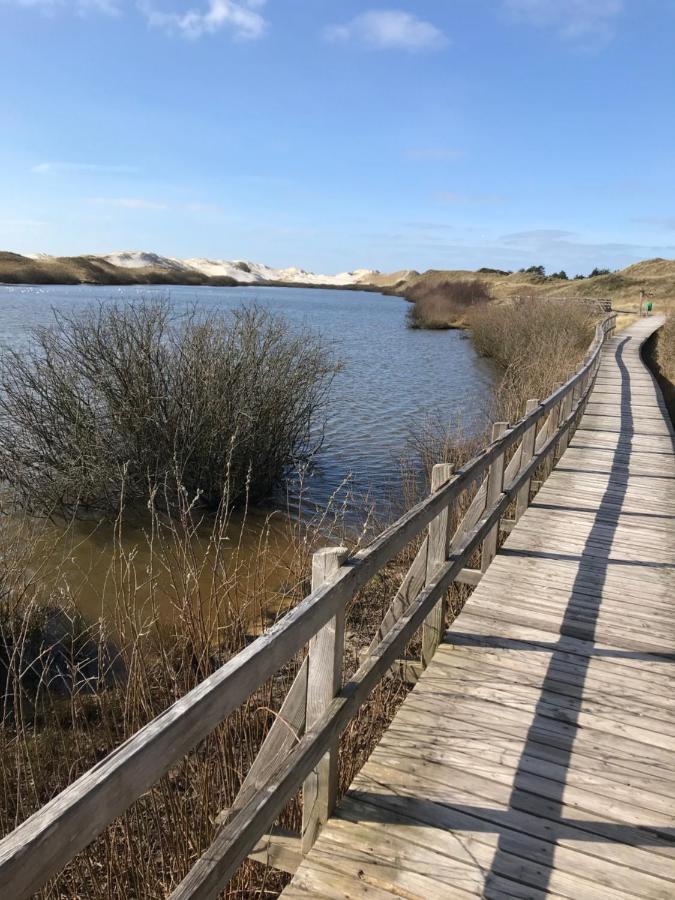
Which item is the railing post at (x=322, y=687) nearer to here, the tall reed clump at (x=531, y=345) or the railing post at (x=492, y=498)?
the railing post at (x=492, y=498)

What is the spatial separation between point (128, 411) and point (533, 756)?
7.00 meters

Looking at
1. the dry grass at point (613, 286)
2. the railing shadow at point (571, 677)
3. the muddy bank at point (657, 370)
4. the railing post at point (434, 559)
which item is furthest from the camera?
the dry grass at point (613, 286)

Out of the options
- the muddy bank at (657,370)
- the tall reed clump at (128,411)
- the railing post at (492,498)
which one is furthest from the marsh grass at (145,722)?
the muddy bank at (657,370)

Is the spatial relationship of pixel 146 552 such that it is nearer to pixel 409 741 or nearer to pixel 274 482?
pixel 274 482

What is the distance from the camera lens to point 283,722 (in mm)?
2654

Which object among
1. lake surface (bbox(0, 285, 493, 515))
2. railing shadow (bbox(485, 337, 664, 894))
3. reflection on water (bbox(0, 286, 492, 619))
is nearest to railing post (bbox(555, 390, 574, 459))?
railing shadow (bbox(485, 337, 664, 894))

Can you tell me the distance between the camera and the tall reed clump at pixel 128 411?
900 centimetres

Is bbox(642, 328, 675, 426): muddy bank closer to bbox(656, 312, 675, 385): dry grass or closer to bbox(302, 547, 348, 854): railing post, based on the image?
bbox(656, 312, 675, 385): dry grass

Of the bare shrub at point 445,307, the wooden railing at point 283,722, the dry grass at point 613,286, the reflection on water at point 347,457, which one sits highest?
the dry grass at point 613,286

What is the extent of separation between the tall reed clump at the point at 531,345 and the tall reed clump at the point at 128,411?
5.52 m

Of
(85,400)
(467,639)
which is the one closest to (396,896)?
(467,639)

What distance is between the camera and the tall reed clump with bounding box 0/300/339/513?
900 cm

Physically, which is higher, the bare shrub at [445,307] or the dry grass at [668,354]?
the bare shrub at [445,307]

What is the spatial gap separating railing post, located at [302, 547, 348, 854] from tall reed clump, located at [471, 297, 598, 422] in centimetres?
1050
